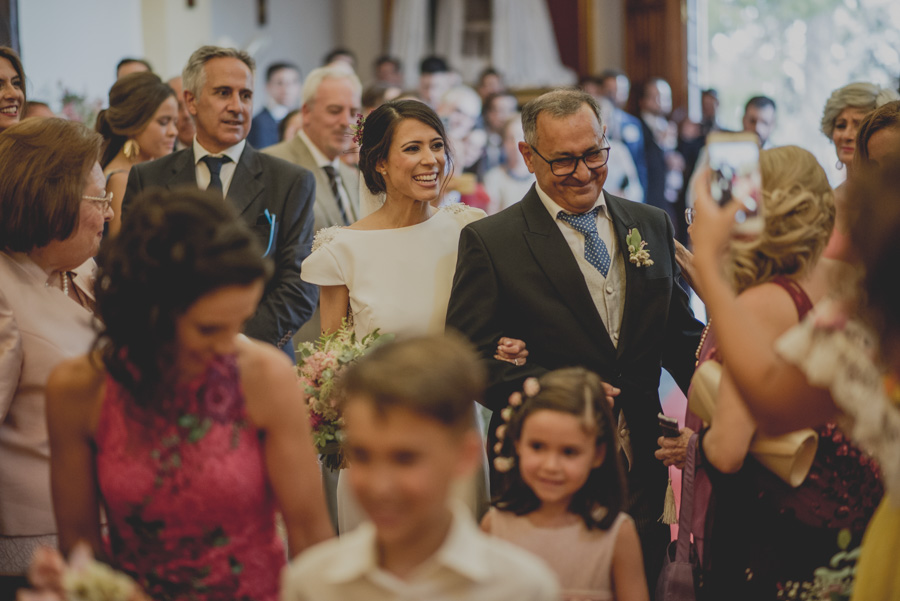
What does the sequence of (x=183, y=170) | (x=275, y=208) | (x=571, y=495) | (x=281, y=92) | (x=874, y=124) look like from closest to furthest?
(x=571, y=495)
(x=874, y=124)
(x=275, y=208)
(x=183, y=170)
(x=281, y=92)

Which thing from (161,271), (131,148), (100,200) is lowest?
(161,271)

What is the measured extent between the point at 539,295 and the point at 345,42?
39.2 ft

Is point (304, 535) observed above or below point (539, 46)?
below

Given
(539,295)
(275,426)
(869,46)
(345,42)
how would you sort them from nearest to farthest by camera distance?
1. (275,426)
2. (539,295)
3. (869,46)
4. (345,42)

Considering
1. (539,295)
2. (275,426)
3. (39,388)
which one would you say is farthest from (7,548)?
(539,295)

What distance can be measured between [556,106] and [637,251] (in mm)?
571

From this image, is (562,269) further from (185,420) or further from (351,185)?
(351,185)

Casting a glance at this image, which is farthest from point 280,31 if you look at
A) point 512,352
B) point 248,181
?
point 512,352

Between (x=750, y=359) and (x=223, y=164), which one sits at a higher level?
(x=223, y=164)

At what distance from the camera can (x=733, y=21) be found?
13609 mm

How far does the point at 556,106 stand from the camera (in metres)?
3.45

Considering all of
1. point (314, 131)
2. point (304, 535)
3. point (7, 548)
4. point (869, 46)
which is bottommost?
point (7, 548)

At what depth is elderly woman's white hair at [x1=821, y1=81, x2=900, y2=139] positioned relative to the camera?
191 inches

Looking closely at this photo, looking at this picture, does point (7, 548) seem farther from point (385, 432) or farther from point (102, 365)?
point (385, 432)
